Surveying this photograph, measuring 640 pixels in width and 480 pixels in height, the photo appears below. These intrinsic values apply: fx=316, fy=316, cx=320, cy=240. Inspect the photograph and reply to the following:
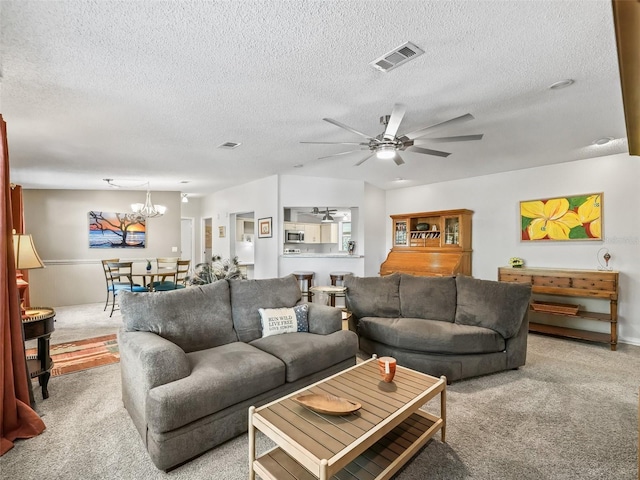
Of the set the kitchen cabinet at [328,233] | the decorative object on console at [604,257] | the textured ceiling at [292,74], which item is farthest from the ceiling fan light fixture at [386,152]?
the kitchen cabinet at [328,233]

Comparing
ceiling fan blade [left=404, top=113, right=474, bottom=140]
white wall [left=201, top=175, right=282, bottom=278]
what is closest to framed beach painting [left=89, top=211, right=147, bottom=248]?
white wall [left=201, top=175, right=282, bottom=278]

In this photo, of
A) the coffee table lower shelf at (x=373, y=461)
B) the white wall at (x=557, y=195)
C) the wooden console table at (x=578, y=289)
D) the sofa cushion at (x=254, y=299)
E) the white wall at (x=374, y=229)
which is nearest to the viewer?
the coffee table lower shelf at (x=373, y=461)

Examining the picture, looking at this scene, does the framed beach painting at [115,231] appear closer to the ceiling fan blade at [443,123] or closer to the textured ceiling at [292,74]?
the textured ceiling at [292,74]

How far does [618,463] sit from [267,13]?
10.9 ft

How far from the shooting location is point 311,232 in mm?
8445

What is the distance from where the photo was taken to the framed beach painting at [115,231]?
7.09m

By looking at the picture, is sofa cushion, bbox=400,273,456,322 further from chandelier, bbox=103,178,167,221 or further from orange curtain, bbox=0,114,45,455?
chandelier, bbox=103,178,167,221

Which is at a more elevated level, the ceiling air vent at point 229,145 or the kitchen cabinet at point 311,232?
the ceiling air vent at point 229,145

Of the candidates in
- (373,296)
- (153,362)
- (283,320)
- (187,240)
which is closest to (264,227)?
(373,296)

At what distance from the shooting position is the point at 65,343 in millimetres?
4102

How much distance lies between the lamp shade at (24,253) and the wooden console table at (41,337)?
416mm

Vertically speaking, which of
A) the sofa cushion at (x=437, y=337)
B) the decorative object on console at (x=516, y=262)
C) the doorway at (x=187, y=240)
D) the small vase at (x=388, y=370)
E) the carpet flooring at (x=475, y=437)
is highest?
the doorway at (x=187, y=240)

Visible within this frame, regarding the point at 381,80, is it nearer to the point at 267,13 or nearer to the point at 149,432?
the point at 267,13

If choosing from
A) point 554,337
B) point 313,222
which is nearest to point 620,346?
point 554,337
